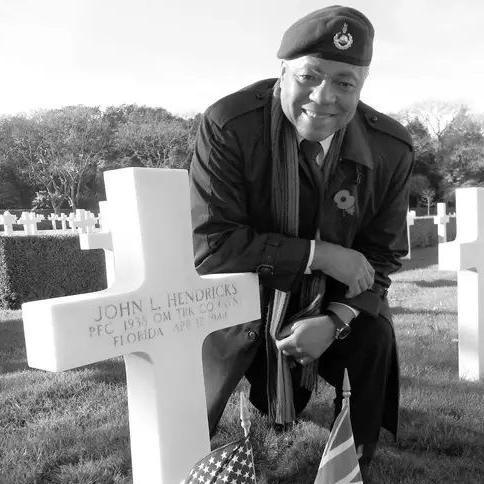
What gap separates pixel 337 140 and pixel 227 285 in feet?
2.45

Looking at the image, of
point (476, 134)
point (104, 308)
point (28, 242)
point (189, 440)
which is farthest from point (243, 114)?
point (476, 134)

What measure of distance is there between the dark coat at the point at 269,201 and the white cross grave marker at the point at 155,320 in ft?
0.98

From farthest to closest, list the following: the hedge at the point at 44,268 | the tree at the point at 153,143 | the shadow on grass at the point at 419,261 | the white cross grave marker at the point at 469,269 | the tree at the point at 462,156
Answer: the tree at the point at 153,143, the tree at the point at 462,156, the shadow on grass at the point at 419,261, the hedge at the point at 44,268, the white cross grave marker at the point at 469,269

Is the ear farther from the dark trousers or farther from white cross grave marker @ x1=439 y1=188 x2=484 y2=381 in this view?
white cross grave marker @ x1=439 y1=188 x2=484 y2=381

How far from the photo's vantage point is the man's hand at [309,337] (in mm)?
2283

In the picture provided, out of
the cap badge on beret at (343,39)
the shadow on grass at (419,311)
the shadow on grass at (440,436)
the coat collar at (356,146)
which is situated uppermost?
the cap badge on beret at (343,39)

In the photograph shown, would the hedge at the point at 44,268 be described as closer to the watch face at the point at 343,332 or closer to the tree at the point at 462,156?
the watch face at the point at 343,332

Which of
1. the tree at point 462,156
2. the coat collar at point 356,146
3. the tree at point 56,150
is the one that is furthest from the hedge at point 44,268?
the tree at point 56,150

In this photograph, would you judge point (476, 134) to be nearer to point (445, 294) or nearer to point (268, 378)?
point (445, 294)

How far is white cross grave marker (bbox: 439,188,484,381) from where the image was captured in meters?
3.45

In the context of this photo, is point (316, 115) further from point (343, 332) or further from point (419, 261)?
point (419, 261)

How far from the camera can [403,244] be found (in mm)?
2537

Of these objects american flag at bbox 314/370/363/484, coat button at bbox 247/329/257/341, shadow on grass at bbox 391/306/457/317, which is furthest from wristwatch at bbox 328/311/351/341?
shadow on grass at bbox 391/306/457/317

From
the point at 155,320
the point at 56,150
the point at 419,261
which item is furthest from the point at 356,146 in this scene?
the point at 56,150
